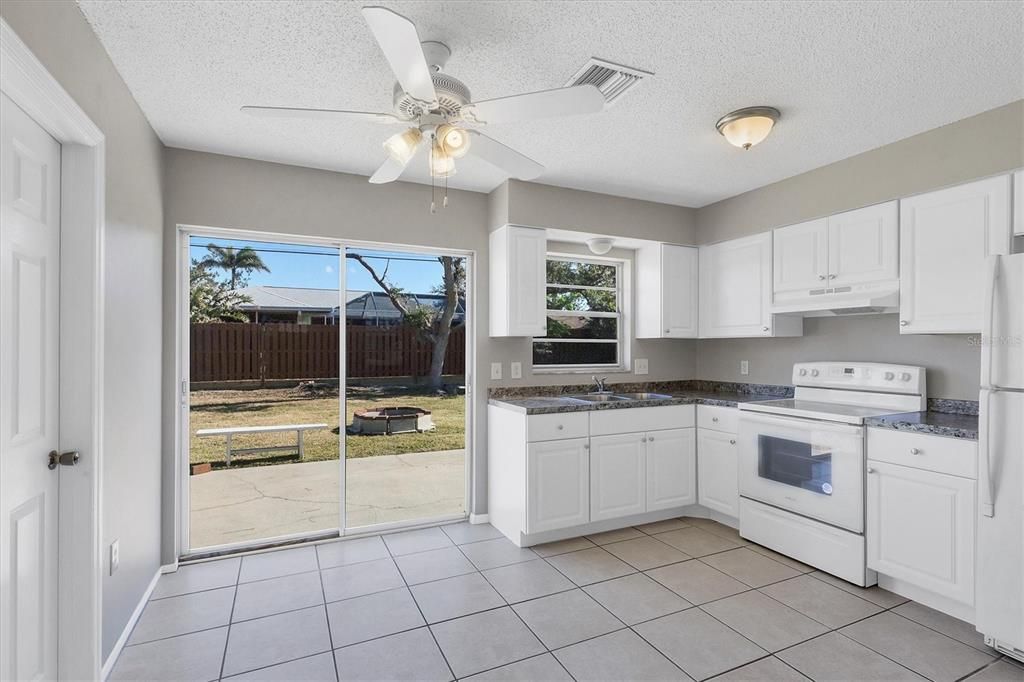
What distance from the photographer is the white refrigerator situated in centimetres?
211

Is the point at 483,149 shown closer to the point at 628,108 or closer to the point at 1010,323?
the point at 628,108

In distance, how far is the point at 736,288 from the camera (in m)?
3.96

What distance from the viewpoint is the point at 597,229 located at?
396cm

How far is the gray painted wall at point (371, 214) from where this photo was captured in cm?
301

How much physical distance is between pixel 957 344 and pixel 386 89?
3.33 metres

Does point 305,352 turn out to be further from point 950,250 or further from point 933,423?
point 950,250

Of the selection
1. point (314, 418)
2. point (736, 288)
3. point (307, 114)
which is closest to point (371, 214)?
point (314, 418)

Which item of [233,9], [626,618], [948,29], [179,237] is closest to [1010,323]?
[948,29]

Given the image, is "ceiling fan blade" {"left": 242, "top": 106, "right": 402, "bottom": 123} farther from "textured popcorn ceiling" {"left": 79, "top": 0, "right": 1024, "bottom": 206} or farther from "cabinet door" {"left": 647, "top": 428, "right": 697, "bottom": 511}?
"cabinet door" {"left": 647, "top": 428, "right": 697, "bottom": 511}

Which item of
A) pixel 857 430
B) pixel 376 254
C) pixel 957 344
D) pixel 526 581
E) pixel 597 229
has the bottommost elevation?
pixel 526 581

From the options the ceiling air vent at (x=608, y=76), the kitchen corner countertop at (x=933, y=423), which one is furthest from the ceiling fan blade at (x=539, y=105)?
the kitchen corner countertop at (x=933, y=423)

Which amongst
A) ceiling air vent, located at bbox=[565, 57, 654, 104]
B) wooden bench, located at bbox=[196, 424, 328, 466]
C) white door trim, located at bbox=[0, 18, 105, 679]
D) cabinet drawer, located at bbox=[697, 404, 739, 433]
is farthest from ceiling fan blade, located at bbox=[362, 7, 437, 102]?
cabinet drawer, located at bbox=[697, 404, 739, 433]

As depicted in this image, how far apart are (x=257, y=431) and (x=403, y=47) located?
2.75m

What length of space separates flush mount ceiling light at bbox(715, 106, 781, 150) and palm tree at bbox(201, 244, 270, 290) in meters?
2.86
